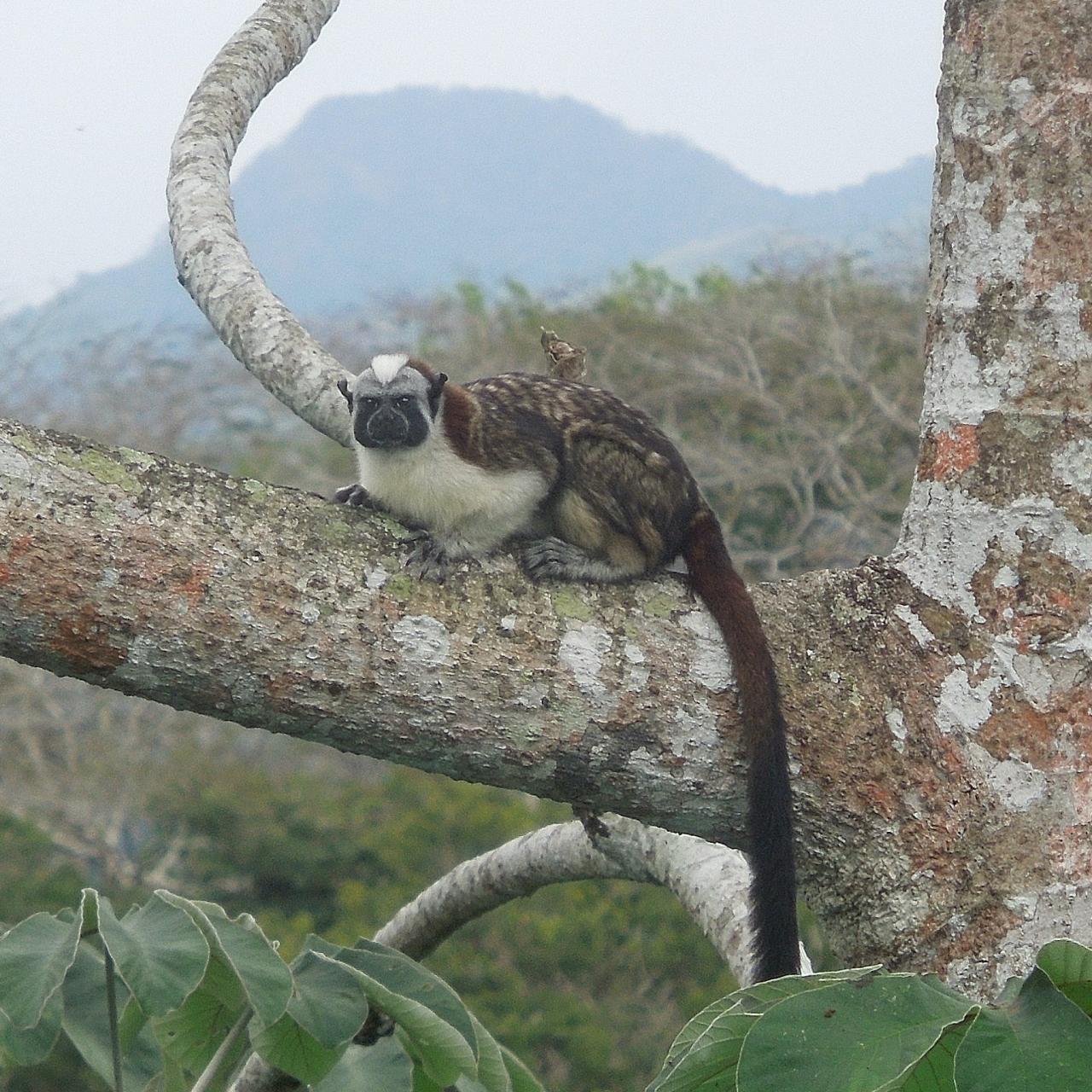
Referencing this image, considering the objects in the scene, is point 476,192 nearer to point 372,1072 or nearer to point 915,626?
point 915,626

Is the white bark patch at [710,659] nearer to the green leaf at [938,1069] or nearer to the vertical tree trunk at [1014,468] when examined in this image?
the vertical tree trunk at [1014,468]

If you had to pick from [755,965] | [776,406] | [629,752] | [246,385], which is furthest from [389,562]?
[246,385]

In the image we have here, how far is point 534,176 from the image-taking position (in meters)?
161

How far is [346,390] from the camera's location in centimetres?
335

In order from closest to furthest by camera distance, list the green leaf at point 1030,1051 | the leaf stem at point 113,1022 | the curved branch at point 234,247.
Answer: the green leaf at point 1030,1051, the leaf stem at point 113,1022, the curved branch at point 234,247

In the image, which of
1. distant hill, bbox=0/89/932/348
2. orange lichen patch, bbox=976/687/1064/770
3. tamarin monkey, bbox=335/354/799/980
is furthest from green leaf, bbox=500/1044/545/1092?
distant hill, bbox=0/89/932/348

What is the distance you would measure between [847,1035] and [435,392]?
2.53 meters

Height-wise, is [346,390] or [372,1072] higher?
[346,390]

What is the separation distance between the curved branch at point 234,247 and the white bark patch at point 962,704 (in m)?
1.55

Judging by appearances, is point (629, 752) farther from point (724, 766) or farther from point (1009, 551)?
point (1009, 551)

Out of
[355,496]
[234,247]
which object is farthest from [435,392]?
[234,247]

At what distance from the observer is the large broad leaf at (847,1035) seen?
143cm

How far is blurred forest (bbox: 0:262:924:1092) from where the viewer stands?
1301 cm

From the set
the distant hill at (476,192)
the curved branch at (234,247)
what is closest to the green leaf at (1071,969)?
the curved branch at (234,247)
